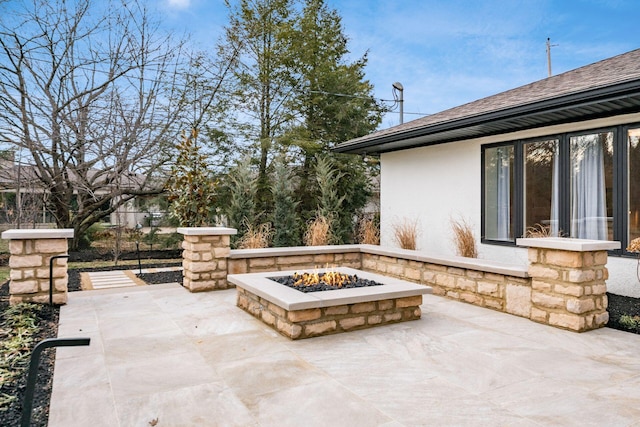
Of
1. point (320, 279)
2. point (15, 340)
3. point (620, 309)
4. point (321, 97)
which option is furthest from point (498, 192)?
point (321, 97)

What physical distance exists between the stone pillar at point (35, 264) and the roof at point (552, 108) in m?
5.42

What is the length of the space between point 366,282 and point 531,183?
11.7 feet

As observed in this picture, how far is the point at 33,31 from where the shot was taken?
341 inches

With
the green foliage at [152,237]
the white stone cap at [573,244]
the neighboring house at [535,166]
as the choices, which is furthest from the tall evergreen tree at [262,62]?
the white stone cap at [573,244]

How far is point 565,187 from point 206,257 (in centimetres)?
519

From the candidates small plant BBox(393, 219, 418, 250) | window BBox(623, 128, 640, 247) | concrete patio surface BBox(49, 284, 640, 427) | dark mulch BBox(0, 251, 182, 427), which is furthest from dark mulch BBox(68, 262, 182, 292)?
window BBox(623, 128, 640, 247)

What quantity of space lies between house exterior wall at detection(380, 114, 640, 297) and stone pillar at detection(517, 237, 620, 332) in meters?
2.36

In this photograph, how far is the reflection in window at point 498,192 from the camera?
6.72 metres

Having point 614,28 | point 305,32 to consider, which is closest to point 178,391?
point 305,32

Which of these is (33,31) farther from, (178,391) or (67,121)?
(178,391)

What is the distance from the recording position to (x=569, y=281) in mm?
3885

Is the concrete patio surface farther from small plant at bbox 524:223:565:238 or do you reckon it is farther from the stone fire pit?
small plant at bbox 524:223:565:238

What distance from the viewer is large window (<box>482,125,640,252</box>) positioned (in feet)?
17.5

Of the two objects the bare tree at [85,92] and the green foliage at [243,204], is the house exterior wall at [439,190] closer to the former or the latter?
the green foliage at [243,204]
